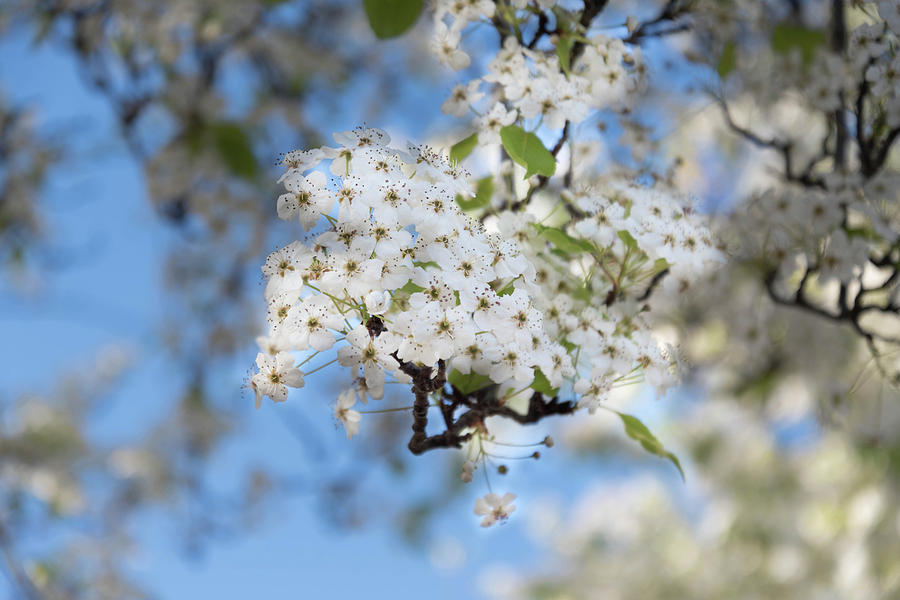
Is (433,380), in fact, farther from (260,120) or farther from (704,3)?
(260,120)

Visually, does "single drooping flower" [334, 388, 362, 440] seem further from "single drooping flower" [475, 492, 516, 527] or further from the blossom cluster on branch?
"single drooping flower" [475, 492, 516, 527]

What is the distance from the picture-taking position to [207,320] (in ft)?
11.2

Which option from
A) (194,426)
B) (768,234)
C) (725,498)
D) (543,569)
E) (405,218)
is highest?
(405,218)

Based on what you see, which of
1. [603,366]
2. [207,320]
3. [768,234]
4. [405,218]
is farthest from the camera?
[207,320]

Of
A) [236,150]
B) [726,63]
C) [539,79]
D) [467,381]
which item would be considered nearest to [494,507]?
[467,381]

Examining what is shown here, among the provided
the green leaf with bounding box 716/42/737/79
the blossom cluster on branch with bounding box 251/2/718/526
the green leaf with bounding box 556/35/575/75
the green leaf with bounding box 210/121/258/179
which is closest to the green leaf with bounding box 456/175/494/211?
the blossom cluster on branch with bounding box 251/2/718/526

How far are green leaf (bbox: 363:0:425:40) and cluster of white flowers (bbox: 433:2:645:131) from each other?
4 cm

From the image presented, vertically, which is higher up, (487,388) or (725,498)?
(487,388)

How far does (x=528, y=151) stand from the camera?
0.89m

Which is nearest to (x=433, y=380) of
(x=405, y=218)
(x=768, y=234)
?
(x=405, y=218)

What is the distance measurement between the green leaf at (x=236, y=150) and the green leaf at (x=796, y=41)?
50.5 inches

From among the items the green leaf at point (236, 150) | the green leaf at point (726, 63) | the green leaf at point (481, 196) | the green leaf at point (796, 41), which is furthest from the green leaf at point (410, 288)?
the green leaf at point (236, 150)

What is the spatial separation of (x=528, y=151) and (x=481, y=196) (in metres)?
0.16

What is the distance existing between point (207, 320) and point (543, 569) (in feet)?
12.2
